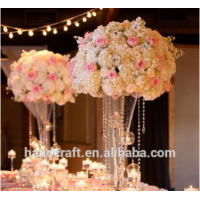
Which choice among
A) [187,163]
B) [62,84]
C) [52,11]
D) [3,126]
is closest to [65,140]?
[3,126]

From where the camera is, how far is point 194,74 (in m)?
8.45

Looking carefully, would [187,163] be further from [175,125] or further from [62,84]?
[62,84]

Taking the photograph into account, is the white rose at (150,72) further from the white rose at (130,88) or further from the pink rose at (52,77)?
the pink rose at (52,77)

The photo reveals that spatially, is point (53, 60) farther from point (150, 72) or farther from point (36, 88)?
point (150, 72)

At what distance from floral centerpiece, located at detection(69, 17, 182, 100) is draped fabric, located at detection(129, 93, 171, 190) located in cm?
533

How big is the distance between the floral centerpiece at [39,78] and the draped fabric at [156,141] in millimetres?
3478

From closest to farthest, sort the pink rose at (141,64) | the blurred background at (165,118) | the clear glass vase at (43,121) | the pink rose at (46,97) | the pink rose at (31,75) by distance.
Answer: the pink rose at (141,64) < the pink rose at (31,75) < the pink rose at (46,97) < the clear glass vase at (43,121) < the blurred background at (165,118)

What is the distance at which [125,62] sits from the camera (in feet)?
9.19

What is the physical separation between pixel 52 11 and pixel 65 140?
3.05 metres

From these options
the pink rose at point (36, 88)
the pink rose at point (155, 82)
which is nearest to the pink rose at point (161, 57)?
the pink rose at point (155, 82)

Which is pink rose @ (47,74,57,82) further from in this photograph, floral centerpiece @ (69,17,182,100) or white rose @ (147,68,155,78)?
white rose @ (147,68,155,78)

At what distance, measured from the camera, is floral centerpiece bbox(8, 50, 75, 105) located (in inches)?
189

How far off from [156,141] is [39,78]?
13.0ft

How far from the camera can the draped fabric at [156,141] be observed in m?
8.26
